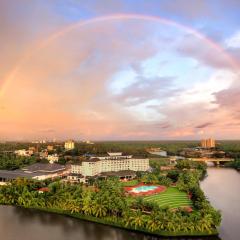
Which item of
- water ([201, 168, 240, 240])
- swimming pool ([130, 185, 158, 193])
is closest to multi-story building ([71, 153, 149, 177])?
water ([201, 168, 240, 240])

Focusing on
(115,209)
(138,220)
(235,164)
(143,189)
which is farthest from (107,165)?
(138,220)

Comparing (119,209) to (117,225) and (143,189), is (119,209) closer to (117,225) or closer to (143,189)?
(117,225)

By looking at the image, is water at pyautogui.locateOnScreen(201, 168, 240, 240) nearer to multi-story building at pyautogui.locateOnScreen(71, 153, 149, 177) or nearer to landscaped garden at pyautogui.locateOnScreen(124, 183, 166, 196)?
landscaped garden at pyautogui.locateOnScreen(124, 183, 166, 196)

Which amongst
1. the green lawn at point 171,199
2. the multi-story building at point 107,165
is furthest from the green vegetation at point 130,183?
the multi-story building at point 107,165

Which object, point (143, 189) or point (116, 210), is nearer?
point (116, 210)

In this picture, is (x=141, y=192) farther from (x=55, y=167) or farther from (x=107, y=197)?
(x=55, y=167)

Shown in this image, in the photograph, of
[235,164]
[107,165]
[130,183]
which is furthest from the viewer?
[235,164]

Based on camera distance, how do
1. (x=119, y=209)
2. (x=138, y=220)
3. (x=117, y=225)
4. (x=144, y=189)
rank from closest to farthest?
(x=138, y=220) → (x=117, y=225) → (x=119, y=209) → (x=144, y=189)

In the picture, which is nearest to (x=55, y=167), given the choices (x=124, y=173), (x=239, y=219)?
(x=124, y=173)
